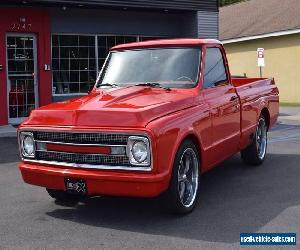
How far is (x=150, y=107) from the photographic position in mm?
5148

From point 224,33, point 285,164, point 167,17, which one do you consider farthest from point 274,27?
point 285,164

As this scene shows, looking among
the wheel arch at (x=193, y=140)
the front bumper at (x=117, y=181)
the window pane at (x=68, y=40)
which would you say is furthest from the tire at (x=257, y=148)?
the window pane at (x=68, y=40)

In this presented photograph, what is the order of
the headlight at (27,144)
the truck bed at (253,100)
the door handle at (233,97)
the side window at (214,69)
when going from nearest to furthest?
the headlight at (27,144)
the side window at (214,69)
the door handle at (233,97)
the truck bed at (253,100)

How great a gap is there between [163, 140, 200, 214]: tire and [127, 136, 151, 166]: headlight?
0.42m

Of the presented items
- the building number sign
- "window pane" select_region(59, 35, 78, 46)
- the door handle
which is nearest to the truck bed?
the door handle

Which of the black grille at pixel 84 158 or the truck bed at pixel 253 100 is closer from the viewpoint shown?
the black grille at pixel 84 158

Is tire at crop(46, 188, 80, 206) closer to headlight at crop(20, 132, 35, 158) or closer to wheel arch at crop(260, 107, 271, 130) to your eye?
headlight at crop(20, 132, 35, 158)

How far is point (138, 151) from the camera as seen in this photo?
16.1 feet

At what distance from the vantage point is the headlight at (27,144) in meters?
5.46

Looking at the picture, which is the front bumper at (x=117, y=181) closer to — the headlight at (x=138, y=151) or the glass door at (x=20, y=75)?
the headlight at (x=138, y=151)

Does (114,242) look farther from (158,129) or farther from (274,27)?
(274,27)

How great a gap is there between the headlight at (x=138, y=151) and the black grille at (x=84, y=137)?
0.25 feet

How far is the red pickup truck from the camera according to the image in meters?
4.92

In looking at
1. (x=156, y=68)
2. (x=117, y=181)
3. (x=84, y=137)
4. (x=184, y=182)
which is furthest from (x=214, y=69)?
(x=117, y=181)
